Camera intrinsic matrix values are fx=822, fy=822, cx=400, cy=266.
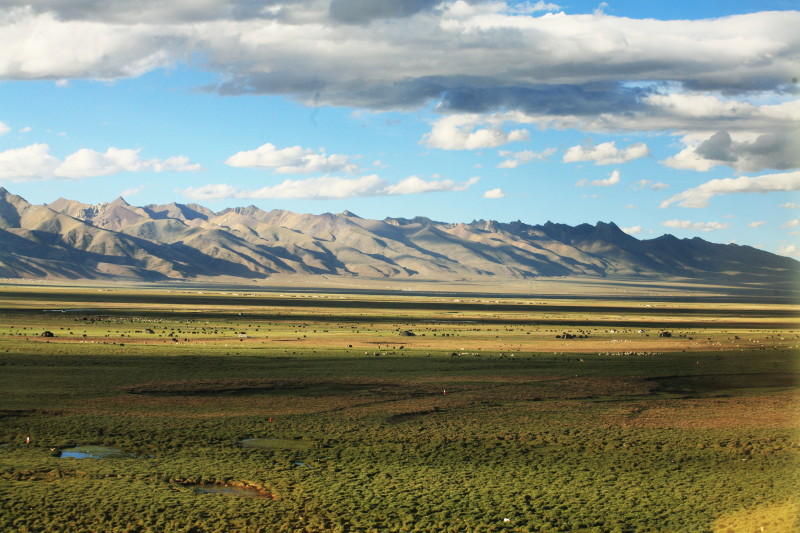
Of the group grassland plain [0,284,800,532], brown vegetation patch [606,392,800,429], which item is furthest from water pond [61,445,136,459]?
brown vegetation patch [606,392,800,429]

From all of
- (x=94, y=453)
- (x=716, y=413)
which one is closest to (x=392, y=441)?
(x=94, y=453)

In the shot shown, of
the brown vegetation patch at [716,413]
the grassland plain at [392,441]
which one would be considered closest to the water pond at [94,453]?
the grassland plain at [392,441]

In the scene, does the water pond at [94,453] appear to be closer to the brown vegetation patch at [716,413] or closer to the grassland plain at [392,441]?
the grassland plain at [392,441]

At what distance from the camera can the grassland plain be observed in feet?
72.5

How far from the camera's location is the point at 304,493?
2377 centimetres

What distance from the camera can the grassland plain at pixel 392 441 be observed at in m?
22.1

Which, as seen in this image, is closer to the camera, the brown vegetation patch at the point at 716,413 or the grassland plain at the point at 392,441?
Answer: the grassland plain at the point at 392,441

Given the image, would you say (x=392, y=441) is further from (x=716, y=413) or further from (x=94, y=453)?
(x=716, y=413)

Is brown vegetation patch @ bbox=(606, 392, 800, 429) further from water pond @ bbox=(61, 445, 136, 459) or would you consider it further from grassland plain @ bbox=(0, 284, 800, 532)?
water pond @ bbox=(61, 445, 136, 459)

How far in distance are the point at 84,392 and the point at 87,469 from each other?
16134 mm

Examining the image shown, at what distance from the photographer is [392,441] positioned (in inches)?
1216

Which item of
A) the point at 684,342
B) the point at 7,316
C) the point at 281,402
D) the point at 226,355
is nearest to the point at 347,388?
the point at 281,402

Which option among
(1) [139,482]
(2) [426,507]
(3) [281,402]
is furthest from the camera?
(3) [281,402]

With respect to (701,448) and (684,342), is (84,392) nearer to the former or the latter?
(701,448)
